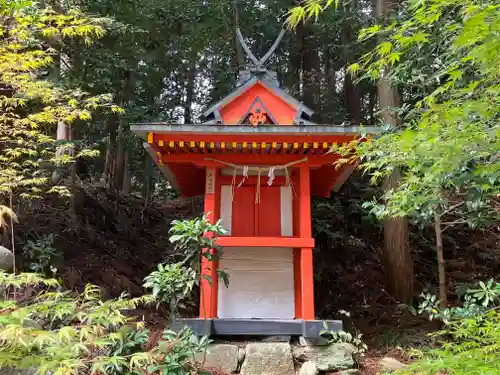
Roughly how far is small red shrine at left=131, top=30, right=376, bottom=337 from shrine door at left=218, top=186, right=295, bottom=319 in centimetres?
1

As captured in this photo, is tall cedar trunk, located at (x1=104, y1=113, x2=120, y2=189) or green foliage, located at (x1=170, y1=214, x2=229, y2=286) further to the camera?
tall cedar trunk, located at (x1=104, y1=113, x2=120, y2=189)

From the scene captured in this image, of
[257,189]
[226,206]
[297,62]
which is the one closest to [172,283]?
[226,206]

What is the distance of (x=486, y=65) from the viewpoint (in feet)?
7.15

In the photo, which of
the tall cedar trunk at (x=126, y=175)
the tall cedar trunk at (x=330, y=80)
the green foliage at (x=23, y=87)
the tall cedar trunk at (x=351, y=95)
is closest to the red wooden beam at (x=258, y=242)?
the green foliage at (x=23, y=87)

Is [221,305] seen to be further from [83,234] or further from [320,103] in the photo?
[320,103]

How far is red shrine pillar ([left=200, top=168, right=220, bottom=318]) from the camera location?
5.10 meters

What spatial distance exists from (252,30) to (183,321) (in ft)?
30.1

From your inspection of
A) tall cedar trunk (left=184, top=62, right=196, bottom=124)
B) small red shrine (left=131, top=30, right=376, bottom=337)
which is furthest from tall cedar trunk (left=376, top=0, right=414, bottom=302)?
tall cedar trunk (left=184, top=62, right=196, bottom=124)

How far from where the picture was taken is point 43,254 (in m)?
6.39

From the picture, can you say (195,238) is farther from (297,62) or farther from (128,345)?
(297,62)

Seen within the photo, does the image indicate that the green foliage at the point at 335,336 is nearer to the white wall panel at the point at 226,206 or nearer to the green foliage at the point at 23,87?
the white wall panel at the point at 226,206

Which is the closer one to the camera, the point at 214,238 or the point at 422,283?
→ the point at 214,238

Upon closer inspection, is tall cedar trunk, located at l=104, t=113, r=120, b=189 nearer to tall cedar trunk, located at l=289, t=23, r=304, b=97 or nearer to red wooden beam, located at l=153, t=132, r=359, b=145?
tall cedar trunk, located at l=289, t=23, r=304, b=97

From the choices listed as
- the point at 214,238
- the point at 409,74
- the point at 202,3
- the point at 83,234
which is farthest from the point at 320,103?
the point at 214,238
